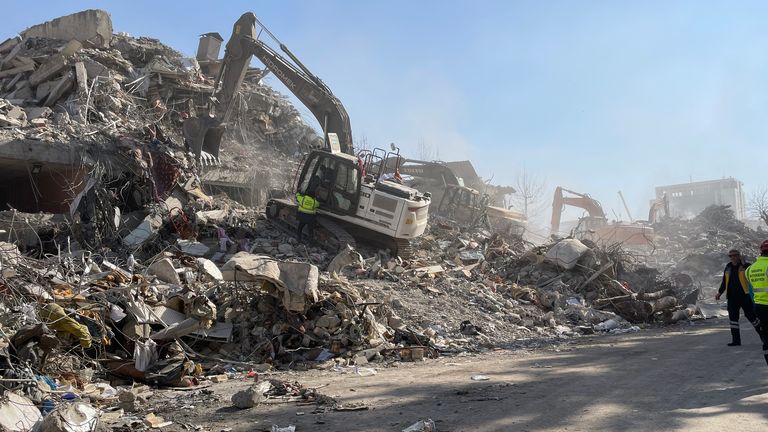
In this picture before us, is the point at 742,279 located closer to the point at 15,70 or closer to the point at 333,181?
the point at 333,181

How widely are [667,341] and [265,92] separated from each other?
1811 cm

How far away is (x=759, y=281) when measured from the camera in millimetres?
6777

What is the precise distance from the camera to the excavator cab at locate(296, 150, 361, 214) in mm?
13828

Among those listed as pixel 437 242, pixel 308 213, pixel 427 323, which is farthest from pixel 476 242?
pixel 427 323

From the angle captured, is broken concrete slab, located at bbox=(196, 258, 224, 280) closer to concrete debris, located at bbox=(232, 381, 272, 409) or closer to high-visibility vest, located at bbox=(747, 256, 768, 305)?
concrete debris, located at bbox=(232, 381, 272, 409)

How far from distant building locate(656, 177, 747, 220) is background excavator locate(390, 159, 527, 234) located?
2835 cm

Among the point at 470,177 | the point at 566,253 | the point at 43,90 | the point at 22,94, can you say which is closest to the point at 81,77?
the point at 43,90

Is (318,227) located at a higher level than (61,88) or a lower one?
lower

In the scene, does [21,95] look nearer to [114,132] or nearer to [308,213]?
[114,132]

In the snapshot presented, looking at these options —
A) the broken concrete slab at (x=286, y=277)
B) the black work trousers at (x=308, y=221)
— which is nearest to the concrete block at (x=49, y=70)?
the black work trousers at (x=308, y=221)

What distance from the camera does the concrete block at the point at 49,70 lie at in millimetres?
17109

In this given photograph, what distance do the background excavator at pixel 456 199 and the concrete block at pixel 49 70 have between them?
9980mm

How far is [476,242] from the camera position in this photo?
55.4 ft

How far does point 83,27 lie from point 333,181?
34.8 feet
